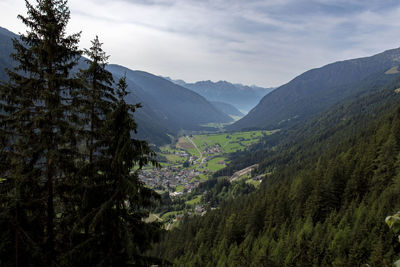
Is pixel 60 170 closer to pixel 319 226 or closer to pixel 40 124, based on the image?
pixel 40 124

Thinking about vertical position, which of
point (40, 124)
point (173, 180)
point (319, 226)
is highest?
point (40, 124)

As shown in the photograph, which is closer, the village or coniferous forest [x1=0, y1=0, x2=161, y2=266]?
coniferous forest [x1=0, y1=0, x2=161, y2=266]

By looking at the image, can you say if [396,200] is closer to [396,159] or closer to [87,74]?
[396,159]

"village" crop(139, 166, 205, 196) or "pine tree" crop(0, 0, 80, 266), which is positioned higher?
"pine tree" crop(0, 0, 80, 266)

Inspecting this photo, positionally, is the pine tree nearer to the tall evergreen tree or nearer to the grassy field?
the tall evergreen tree

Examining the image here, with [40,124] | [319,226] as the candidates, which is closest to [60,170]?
[40,124]

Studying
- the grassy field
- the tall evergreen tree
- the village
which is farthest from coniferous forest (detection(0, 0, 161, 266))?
the village

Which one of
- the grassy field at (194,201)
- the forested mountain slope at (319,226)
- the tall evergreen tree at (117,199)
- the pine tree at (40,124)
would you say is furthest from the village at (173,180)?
the tall evergreen tree at (117,199)

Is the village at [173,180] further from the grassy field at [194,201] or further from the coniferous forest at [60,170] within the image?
the coniferous forest at [60,170]
